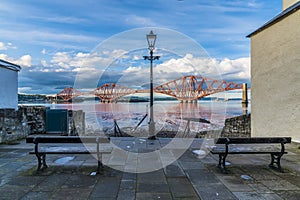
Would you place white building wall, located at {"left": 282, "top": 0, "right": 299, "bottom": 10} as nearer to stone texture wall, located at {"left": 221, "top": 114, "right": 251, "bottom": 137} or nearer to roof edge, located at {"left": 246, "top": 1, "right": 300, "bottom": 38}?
roof edge, located at {"left": 246, "top": 1, "right": 300, "bottom": 38}

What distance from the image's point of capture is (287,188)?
11.2ft

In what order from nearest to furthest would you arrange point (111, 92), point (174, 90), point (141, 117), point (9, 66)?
point (9, 66) → point (111, 92) → point (174, 90) → point (141, 117)

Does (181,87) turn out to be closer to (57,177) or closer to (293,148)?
(293,148)

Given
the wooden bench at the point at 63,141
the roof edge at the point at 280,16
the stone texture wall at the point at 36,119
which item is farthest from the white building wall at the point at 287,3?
the stone texture wall at the point at 36,119

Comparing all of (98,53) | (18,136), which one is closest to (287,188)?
(98,53)

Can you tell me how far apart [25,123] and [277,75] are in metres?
8.90

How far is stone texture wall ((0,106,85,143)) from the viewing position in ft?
23.0

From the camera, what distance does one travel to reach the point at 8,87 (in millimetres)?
8953

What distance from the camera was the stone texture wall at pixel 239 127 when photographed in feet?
35.8

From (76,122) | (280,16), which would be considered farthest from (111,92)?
(280,16)

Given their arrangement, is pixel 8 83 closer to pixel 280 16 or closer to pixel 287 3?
pixel 280 16

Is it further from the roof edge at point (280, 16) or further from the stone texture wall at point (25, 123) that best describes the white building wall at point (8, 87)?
the roof edge at point (280, 16)

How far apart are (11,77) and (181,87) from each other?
50.4ft

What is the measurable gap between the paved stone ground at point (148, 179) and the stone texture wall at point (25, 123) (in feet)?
6.89
